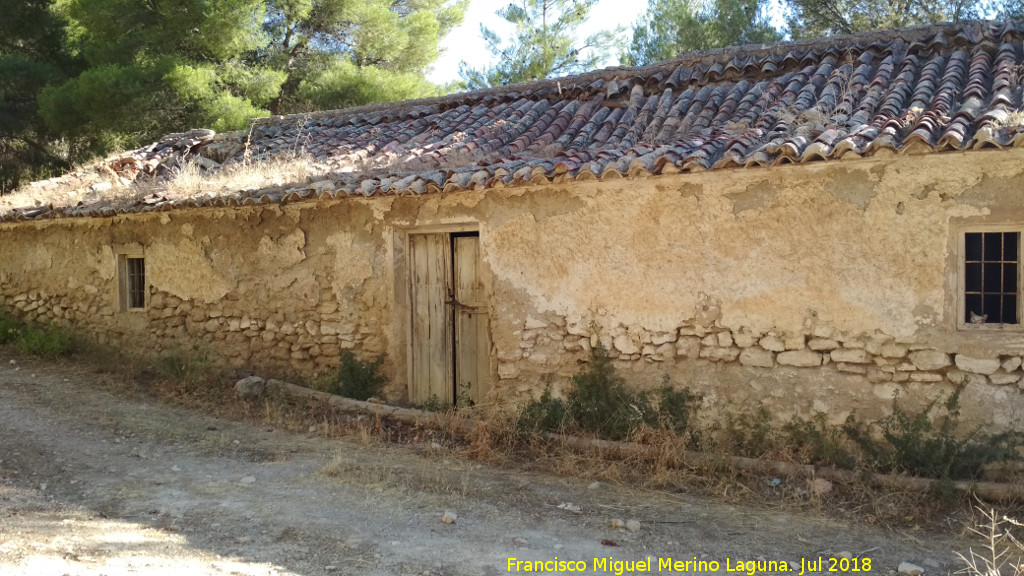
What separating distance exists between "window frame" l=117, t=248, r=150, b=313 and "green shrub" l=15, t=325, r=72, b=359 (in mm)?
928

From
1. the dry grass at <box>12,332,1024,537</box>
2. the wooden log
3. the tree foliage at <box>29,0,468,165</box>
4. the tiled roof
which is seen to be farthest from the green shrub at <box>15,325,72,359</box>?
the tree foliage at <box>29,0,468,165</box>

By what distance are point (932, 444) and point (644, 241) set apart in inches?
100

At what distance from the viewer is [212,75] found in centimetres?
1530

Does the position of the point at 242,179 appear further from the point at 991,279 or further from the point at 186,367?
the point at 991,279

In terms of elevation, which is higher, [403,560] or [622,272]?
[622,272]

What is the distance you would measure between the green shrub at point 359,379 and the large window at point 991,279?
513 cm

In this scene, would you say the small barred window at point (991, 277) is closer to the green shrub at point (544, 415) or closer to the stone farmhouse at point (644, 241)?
the stone farmhouse at point (644, 241)

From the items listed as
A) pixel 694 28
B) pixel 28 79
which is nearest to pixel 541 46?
pixel 694 28

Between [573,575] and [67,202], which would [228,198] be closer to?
[67,202]

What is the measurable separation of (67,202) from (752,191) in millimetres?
8137

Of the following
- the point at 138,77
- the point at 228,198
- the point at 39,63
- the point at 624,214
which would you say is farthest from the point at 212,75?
the point at 624,214


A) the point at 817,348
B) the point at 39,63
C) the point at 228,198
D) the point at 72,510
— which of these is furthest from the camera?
the point at 39,63

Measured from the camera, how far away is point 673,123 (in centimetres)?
819

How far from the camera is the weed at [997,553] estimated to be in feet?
14.0
